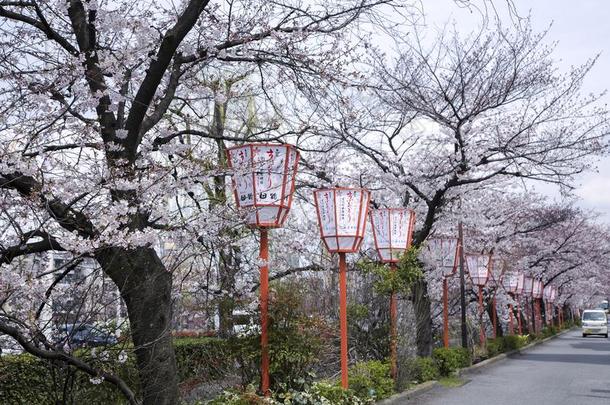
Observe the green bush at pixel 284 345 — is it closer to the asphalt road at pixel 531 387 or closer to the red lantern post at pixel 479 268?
the asphalt road at pixel 531 387

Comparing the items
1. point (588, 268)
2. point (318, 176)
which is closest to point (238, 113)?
point (318, 176)

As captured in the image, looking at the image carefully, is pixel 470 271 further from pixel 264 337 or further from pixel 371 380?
pixel 264 337

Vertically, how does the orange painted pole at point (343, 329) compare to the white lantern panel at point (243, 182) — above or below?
below

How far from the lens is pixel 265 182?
8820 mm

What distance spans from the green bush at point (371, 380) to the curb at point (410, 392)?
106mm

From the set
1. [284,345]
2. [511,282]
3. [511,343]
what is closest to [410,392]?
[284,345]

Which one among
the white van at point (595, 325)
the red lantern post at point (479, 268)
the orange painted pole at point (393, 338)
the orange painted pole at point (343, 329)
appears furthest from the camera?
the white van at point (595, 325)

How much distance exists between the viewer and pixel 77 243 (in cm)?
519

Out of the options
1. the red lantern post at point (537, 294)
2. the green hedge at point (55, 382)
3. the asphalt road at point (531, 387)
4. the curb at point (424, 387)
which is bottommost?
the asphalt road at point (531, 387)

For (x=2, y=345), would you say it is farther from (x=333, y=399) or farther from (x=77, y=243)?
(x=333, y=399)

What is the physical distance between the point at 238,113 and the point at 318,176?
4306mm

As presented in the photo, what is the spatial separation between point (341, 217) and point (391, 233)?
3.20 metres

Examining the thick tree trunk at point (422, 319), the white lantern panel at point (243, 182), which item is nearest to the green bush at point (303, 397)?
the white lantern panel at point (243, 182)

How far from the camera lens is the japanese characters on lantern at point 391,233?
13.3 m
